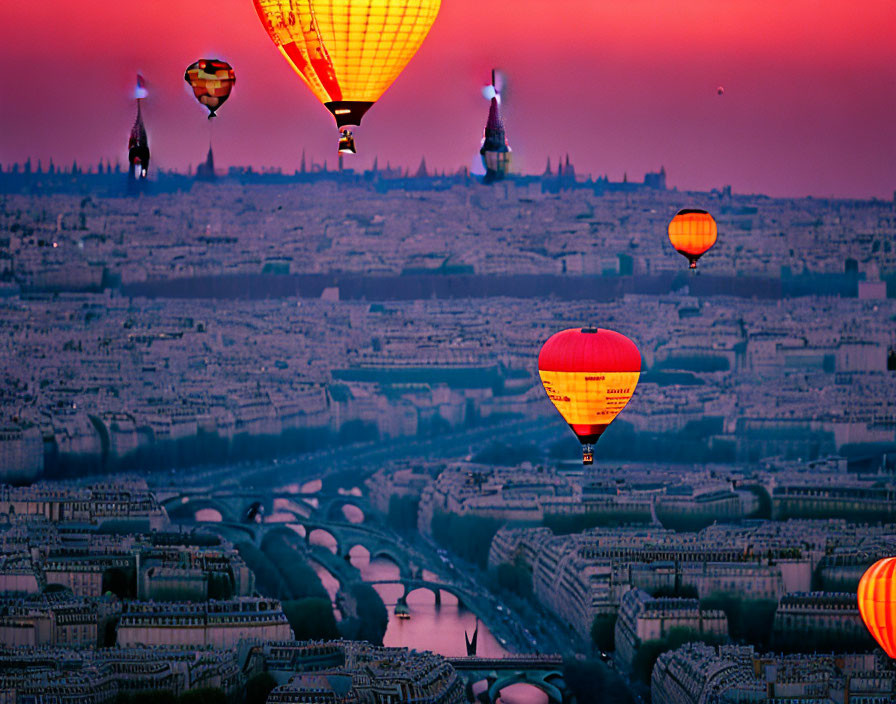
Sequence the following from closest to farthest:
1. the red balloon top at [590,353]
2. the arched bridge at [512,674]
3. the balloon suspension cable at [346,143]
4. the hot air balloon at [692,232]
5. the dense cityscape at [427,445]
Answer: the balloon suspension cable at [346,143] → the red balloon top at [590,353] → the arched bridge at [512,674] → the dense cityscape at [427,445] → the hot air balloon at [692,232]

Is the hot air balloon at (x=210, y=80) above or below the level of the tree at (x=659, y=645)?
above

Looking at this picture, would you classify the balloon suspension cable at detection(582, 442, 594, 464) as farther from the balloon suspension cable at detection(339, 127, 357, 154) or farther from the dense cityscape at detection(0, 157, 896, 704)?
the balloon suspension cable at detection(339, 127, 357, 154)

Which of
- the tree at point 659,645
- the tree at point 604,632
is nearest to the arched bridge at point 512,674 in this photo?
the tree at point 659,645

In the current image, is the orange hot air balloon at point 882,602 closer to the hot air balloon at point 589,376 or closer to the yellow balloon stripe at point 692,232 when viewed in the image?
the hot air balloon at point 589,376

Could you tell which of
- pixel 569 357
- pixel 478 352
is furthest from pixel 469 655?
pixel 478 352

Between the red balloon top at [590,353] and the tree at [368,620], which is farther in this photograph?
the tree at [368,620]

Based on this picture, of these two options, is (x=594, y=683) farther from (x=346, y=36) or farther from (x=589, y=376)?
(x=346, y=36)

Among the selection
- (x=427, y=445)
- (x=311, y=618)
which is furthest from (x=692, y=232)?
(x=427, y=445)
